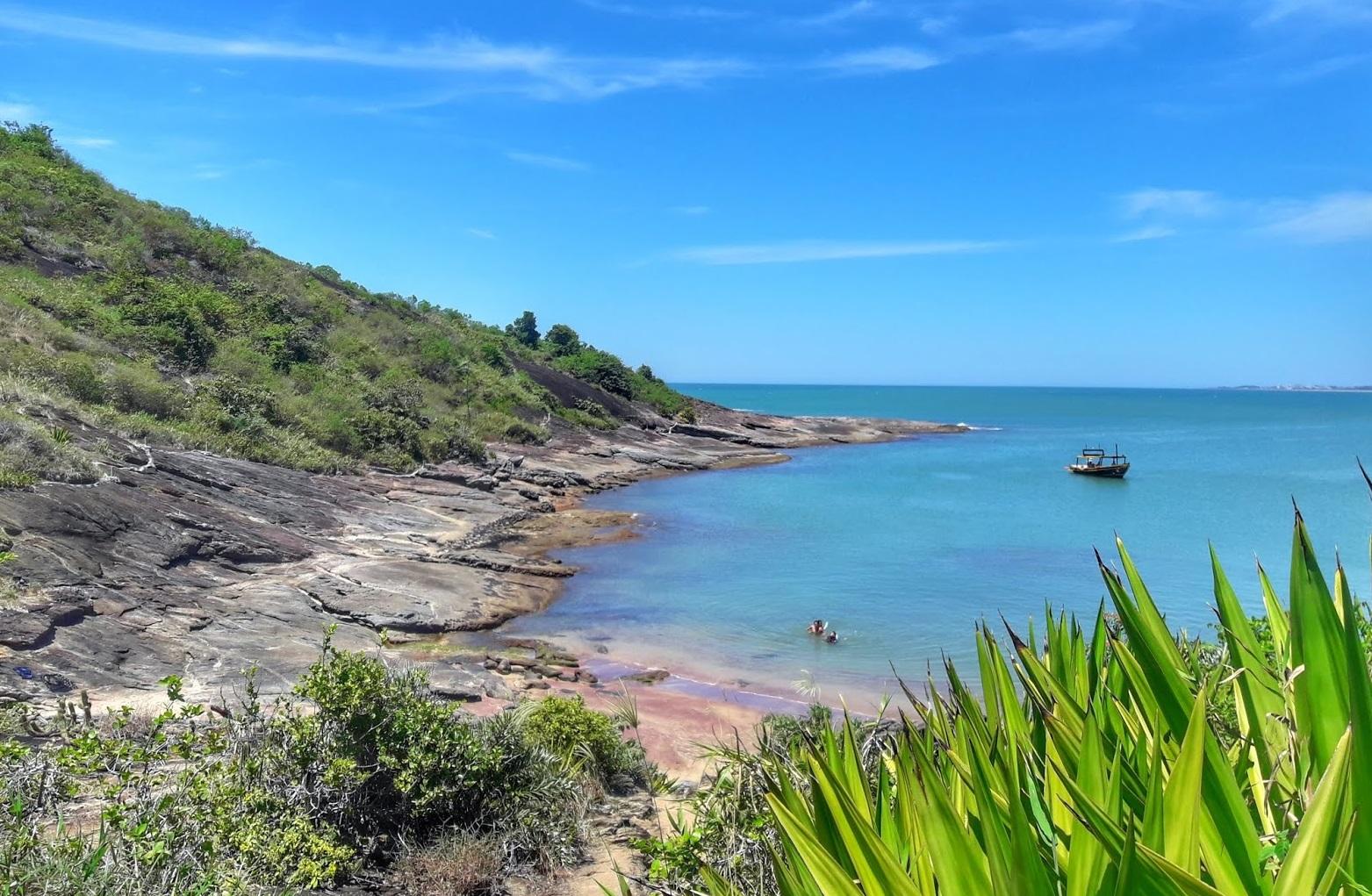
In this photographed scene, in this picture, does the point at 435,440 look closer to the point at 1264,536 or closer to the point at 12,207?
the point at 12,207

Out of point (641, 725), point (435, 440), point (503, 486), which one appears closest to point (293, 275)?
point (435, 440)

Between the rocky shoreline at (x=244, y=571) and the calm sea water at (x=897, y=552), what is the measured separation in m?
1.96

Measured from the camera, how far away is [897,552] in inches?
925

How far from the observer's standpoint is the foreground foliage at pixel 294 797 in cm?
393

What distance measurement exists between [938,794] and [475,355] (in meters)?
42.5

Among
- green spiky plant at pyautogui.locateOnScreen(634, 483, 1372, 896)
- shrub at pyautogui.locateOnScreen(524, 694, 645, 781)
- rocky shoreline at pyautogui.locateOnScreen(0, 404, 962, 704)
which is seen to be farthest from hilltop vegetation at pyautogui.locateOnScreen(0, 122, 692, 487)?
green spiky plant at pyautogui.locateOnScreen(634, 483, 1372, 896)

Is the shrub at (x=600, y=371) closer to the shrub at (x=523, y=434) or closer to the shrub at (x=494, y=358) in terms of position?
the shrub at (x=494, y=358)

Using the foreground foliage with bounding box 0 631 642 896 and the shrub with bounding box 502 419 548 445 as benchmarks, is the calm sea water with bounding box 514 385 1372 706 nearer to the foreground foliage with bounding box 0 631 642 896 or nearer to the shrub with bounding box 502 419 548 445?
the foreground foliage with bounding box 0 631 642 896

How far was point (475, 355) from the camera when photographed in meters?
42.5

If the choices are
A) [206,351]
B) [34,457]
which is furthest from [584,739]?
[206,351]

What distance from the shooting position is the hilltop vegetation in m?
18.9

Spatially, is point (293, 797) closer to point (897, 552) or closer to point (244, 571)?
point (244, 571)

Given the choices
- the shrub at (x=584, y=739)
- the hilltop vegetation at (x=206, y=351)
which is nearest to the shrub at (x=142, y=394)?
the hilltop vegetation at (x=206, y=351)

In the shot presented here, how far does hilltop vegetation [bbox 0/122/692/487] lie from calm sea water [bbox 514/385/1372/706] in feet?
26.0
